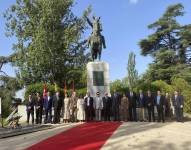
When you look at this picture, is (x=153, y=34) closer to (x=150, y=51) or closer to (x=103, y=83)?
(x=150, y=51)

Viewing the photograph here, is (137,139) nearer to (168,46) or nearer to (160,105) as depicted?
(160,105)

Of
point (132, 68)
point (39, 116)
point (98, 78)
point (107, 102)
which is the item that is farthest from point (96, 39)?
point (132, 68)

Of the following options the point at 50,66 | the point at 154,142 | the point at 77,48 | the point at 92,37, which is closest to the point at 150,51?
the point at 77,48

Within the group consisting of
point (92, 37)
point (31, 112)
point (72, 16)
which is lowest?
point (31, 112)

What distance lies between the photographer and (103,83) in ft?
71.2

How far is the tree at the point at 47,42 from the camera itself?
124 ft

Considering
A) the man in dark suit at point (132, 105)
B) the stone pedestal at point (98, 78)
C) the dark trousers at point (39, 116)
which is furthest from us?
the stone pedestal at point (98, 78)

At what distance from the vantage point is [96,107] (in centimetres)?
1934

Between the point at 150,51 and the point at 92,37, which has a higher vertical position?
the point at 150,51

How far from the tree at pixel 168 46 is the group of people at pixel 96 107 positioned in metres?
25.1

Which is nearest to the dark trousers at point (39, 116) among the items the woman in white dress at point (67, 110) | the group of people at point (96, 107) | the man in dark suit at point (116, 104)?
the group of people at point (96, 107)

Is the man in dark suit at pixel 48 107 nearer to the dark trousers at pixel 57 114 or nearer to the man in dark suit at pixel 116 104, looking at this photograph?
the dark trousers at pixel 57 114

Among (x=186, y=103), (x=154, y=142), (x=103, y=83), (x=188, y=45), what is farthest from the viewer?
(x=188, y=45)

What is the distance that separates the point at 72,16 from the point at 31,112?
23.0m
